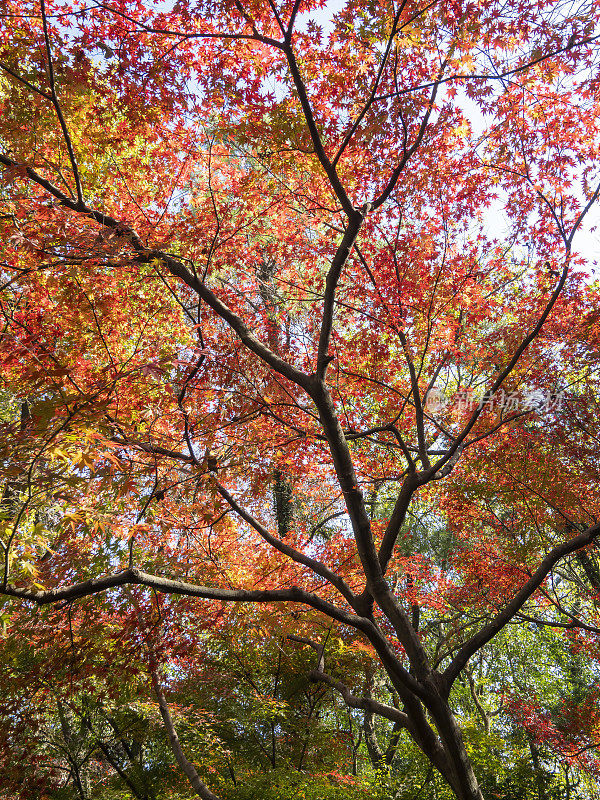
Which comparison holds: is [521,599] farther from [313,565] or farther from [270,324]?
[270,324]

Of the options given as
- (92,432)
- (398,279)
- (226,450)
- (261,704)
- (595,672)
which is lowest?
(261,704)

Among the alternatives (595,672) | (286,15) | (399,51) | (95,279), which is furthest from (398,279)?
(595,672)

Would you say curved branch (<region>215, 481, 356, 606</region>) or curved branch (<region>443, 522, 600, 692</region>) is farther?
curved branch (<region>215, 481, 356, 606</region>)

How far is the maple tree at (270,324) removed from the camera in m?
3.79

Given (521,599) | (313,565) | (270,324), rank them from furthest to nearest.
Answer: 1. (270,324)
2. (313,565)
3. (521,599)

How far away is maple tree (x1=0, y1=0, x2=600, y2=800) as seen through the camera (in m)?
3.79

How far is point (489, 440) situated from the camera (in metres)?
7.00

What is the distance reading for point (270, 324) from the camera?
6.60 metres

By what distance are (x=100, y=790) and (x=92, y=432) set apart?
26.7 feet

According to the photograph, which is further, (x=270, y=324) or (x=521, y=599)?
(x=270, y=324)

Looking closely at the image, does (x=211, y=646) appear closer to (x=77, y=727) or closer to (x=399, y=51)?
(x=77, y=727)

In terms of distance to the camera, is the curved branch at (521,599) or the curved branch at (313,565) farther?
the curved branch at (313,565)

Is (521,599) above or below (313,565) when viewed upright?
below

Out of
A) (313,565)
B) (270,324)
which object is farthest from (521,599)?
(270,324)
